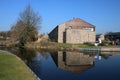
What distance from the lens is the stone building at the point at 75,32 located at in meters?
60.4

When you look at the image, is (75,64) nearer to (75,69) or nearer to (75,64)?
(75,64)

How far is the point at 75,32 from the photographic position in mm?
60344

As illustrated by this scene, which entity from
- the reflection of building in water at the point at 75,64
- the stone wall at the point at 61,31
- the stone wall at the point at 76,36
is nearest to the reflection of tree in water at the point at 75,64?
the reflection of building in water at the point at 75,64

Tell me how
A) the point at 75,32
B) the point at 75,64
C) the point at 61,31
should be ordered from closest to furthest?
the point at 75,64, the point at 75,32, the point at 61,31

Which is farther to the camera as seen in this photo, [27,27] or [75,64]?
[27,27]

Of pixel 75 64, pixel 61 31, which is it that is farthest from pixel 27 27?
pixel 75 64

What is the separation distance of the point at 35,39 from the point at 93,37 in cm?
1778

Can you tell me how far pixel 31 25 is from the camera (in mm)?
61969

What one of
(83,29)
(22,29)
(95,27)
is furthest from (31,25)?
(95,27)

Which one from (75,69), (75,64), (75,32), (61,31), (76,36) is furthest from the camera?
(61,31)

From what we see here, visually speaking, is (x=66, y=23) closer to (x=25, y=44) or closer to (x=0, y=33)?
(x=25, y=44)

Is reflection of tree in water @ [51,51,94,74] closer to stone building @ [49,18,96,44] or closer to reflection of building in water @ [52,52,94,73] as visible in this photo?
reflection of building in water @ [52,52,94,73]

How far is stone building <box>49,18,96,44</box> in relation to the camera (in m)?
60.4

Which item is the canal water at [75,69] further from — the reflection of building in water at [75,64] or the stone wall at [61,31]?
the stone wall at [61,31]
